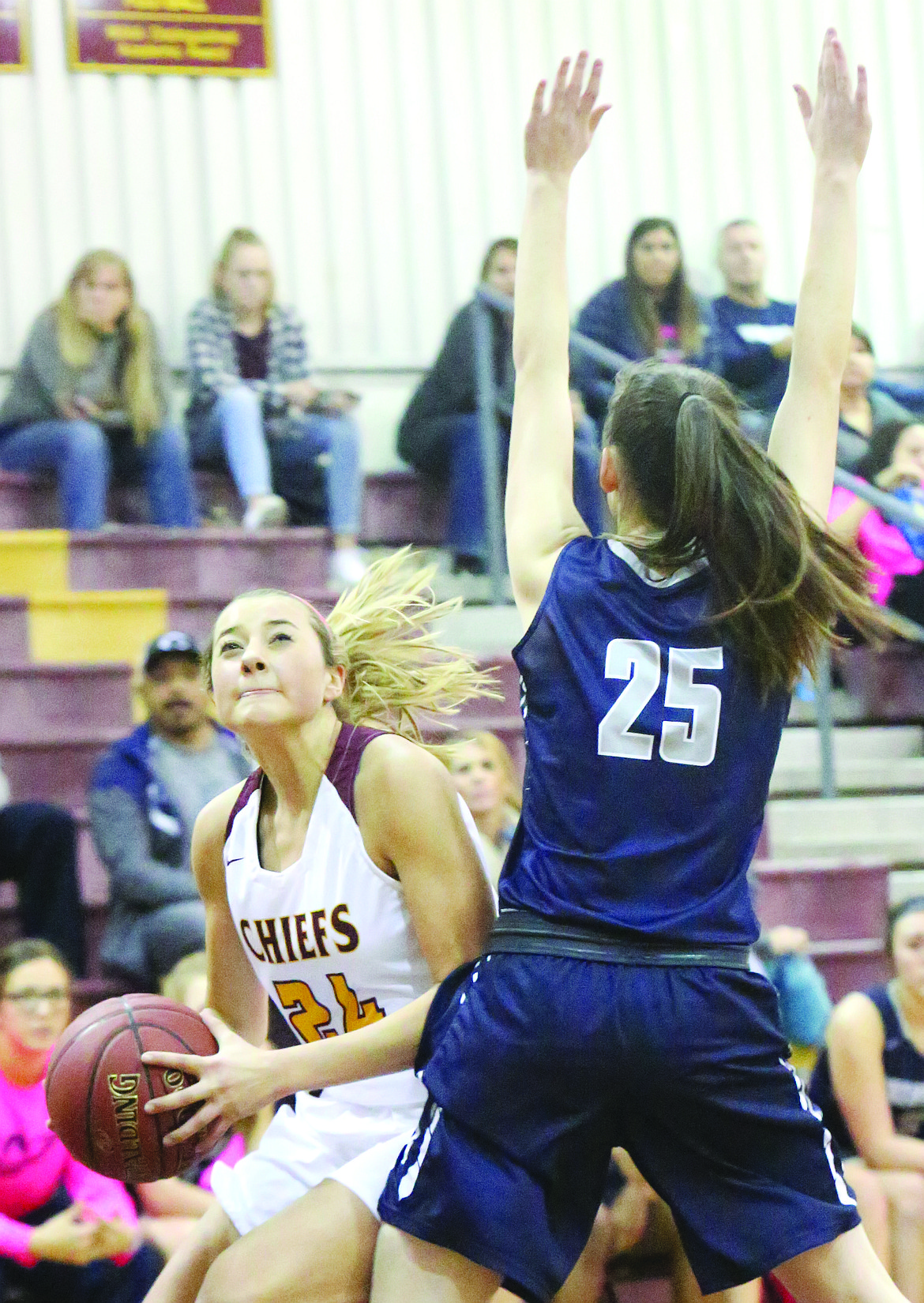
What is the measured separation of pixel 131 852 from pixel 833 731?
9.44 ft

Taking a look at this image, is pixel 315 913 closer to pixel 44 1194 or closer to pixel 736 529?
pixel 736 529

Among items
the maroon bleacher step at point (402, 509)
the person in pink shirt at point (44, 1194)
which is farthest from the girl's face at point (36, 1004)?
the maroon bleacher step at point (402, 509)

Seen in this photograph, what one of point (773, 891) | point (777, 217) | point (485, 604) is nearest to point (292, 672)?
point (773, 891)

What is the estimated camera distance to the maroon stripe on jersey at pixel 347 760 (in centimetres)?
277

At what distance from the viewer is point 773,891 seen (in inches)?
223

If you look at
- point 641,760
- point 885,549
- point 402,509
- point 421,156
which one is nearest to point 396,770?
point 641,760

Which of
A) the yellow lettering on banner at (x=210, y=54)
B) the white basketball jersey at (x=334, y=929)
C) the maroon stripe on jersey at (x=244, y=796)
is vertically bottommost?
the white basketball jersey at (x=334, y=929)

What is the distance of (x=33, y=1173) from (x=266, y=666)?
6.01ft

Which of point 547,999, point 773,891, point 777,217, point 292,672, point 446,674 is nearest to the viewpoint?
point 547,999

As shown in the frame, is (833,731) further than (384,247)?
No

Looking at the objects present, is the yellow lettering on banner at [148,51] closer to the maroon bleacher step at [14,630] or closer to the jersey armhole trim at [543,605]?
the maroon bleacher step at [14,630]

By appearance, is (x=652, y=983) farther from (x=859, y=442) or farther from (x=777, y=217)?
(x=777, y=217)

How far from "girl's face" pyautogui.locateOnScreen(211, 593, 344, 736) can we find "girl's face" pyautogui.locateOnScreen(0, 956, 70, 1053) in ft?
5.46

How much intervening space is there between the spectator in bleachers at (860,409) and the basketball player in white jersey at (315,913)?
4.06m
